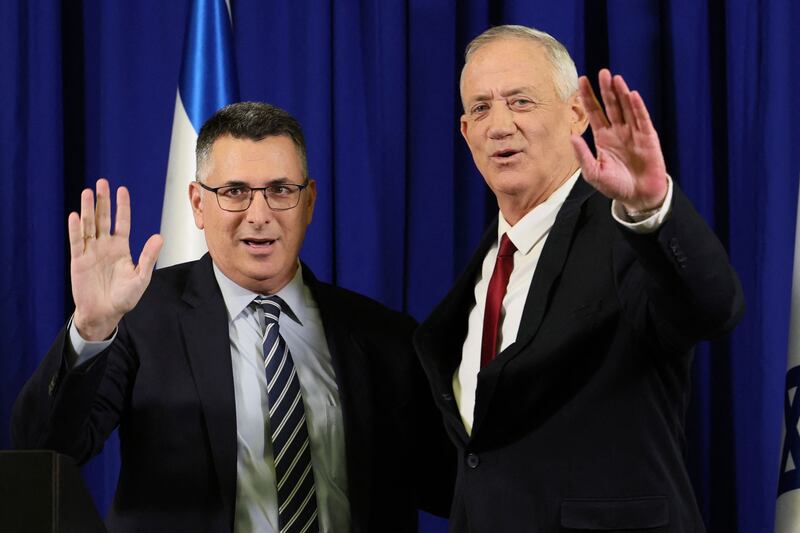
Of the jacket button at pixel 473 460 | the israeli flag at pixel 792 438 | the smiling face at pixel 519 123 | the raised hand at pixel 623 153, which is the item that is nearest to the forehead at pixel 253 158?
the smiling face at pixel 519 123

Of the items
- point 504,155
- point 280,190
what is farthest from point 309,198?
point 504,155

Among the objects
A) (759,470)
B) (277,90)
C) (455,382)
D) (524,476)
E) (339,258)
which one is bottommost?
(759,470)

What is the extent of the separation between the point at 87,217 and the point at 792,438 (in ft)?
5.29

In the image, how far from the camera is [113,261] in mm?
1827

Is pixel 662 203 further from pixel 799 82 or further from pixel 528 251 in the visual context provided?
pixel 799 82

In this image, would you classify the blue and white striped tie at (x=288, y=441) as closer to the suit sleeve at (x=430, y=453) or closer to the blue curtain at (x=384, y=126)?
the suit sleeve at (x=430, y=453)

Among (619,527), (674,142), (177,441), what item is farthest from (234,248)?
(674,142)

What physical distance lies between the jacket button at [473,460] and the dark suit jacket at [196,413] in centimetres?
33

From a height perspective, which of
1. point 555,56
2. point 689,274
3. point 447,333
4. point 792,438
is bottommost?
point 792,438

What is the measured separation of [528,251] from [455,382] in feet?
0.92

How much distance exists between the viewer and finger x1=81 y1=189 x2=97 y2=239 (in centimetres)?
177

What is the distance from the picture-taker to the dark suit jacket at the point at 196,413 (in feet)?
6.26

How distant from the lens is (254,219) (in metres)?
2.20

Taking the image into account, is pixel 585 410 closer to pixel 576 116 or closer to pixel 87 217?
pixel 576 116
